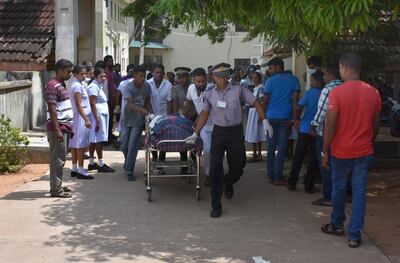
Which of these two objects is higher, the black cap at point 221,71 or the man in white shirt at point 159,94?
the black cap at point 221,71

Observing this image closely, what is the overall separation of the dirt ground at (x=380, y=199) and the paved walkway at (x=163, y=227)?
0.22 m

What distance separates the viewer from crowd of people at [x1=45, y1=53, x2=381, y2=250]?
18.0 feet

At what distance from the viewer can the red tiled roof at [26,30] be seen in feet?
41.7

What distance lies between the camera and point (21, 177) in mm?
9398

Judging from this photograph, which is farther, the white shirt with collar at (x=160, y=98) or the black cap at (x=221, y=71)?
the white shirt with collar at (x=160, y=98)

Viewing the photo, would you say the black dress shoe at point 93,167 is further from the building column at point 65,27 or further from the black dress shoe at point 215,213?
the black dress shoe at point 215,213

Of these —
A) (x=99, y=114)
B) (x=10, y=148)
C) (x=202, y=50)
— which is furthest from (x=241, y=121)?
(x=202, y=50)

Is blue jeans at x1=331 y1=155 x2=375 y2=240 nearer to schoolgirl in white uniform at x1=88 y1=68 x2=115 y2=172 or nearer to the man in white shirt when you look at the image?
the man in white shirt

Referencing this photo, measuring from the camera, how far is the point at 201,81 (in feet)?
26.0

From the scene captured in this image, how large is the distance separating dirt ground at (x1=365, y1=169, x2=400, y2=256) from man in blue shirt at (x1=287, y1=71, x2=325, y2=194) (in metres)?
0.82

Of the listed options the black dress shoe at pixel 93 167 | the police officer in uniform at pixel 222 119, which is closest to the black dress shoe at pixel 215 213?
the police officer in uniform at pixel 222 119

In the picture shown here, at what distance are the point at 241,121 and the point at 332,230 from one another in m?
1.69

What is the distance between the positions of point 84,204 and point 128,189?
982 millimetres

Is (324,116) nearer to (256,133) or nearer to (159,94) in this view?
(159,94)
